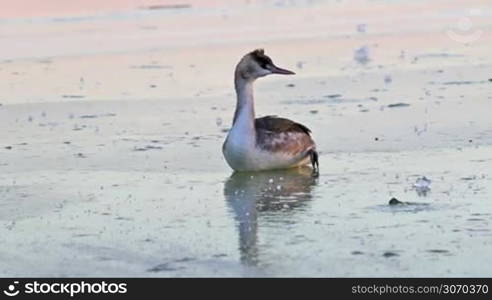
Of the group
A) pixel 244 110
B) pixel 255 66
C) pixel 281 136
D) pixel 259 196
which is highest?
pixel 255 66

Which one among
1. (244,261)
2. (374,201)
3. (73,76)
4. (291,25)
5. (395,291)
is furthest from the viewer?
(291,25)

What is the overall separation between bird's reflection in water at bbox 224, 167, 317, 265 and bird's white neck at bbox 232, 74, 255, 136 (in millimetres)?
383

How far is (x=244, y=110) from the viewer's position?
10.4 meters

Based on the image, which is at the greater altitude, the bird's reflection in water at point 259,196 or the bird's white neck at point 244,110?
the bird's white neck at point 244,110

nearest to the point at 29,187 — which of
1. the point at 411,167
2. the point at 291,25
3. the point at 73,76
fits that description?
the point at 411,167

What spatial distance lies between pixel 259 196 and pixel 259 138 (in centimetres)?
130

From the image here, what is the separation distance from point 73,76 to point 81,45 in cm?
290

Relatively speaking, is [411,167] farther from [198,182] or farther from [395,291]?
[395,291]

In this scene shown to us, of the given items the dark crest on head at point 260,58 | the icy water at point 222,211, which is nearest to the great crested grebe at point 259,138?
the dark crest on head at point 260,58

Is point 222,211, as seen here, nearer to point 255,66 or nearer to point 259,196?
point 259,196

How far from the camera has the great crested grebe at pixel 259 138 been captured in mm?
10094

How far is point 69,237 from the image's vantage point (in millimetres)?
7805

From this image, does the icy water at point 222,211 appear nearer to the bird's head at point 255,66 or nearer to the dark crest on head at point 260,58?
the bird's head at point 255,66

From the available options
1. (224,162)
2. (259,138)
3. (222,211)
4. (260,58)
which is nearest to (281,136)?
(259,138)
